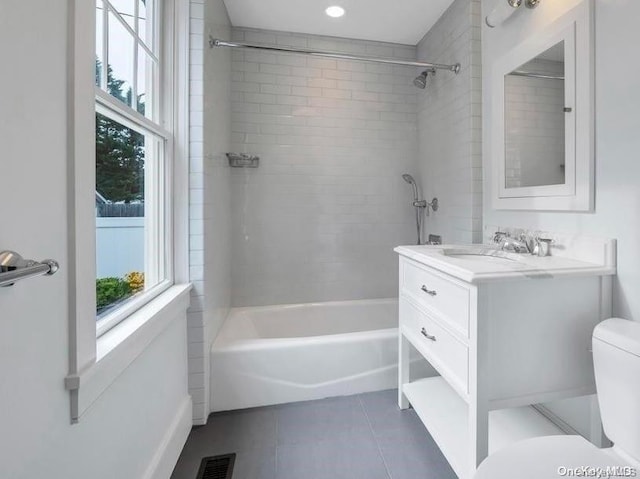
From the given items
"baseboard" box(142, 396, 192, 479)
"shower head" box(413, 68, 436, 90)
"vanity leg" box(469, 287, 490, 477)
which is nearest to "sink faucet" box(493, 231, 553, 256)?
"vanity leg" box(469, 287, 490, 477)

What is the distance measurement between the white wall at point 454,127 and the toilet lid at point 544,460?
128 cm

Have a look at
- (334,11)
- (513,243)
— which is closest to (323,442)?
(513,243)

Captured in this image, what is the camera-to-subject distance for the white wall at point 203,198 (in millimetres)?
1694

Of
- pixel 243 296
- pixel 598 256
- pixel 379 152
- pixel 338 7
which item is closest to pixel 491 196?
pixel 598 256

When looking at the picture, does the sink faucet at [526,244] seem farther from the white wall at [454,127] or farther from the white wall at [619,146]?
the white wall at [454,127]

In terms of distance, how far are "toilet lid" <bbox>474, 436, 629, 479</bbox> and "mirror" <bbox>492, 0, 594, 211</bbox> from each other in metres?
0.91

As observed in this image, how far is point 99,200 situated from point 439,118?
2.27 meters

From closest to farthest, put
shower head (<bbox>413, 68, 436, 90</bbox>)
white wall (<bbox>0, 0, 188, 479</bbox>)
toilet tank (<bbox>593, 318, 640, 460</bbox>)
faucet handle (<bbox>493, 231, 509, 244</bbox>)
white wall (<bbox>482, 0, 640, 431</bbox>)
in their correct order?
white wall (<bbox>0, 0, 188, 479</bbox>) → toilet tank (<bbox>593, 318, 640, 460</bbox>) → white wall (<bbox>482, 0, 640, 431</bbox>) → faucet handle (<bbox>493, 231, 509, 244</bbox>) → shower head (<bbox>413, 68, 436, 90</bbox>)

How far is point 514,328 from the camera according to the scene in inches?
46.3

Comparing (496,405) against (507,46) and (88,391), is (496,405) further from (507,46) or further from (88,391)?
(507,46)

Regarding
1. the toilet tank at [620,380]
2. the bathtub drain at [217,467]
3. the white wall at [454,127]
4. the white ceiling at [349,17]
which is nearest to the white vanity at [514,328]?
the toilet tank at [620,380]

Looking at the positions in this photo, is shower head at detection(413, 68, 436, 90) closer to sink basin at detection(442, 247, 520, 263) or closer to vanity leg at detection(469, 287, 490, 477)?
sink basin at detection(442, 247, 520, 263)

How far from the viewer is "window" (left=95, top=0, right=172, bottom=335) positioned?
1058 millimetres

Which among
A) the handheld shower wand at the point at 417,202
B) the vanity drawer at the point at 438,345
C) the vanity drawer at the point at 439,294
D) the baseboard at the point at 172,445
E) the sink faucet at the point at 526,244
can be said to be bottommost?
the baseboard at the point at 172,445
